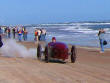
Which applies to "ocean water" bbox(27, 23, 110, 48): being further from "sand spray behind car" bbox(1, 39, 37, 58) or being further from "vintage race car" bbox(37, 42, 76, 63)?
"vintage race car" bbox(37, 42, 76, 63)

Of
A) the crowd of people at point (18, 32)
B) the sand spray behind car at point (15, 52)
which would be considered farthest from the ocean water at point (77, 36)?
the sand spray behind car at point (15, 52)

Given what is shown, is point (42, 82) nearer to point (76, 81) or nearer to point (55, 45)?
point (76, 81)

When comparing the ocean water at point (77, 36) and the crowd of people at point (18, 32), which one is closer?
the ocean water at point (77, 36)

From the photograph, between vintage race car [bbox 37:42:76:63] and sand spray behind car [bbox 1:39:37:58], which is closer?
vintage race car [bbox 37:42:76:63]

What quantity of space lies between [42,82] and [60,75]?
1.35 meters

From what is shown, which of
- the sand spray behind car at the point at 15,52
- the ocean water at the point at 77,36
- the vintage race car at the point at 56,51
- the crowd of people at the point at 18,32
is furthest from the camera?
the crowd of people at the point at 18,32

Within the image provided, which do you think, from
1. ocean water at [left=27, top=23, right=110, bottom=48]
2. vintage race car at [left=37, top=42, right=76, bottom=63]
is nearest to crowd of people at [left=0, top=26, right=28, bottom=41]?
ocean water at [left=27, top=23, right=110, bottom=48]

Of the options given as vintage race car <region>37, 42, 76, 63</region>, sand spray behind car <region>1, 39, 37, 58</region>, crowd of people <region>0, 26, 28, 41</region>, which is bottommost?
crowd of people <region>0, 26, 28, 41</region>

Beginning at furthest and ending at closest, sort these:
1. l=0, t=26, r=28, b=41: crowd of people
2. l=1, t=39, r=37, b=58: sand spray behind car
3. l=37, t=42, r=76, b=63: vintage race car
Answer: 1. l=0, t=26, r=28, b=41: crowd of people
2. l=1, t=39, r=37, b=58: sand spray behind car
3. l=37, t=42, r=76, b=63: vintage race car

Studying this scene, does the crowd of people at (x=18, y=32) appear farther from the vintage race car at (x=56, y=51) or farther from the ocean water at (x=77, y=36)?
the vintage race car at (x=56, y=51)

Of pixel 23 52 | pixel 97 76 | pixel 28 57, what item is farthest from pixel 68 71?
pixel 23 52

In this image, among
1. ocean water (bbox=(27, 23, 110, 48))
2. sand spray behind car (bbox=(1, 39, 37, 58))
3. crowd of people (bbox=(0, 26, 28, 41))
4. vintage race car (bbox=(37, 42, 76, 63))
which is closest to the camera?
vintage race car (bbox=(37, 42, 76, 63))

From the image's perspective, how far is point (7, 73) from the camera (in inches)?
411

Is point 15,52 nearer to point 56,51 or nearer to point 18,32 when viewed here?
point 56,51
